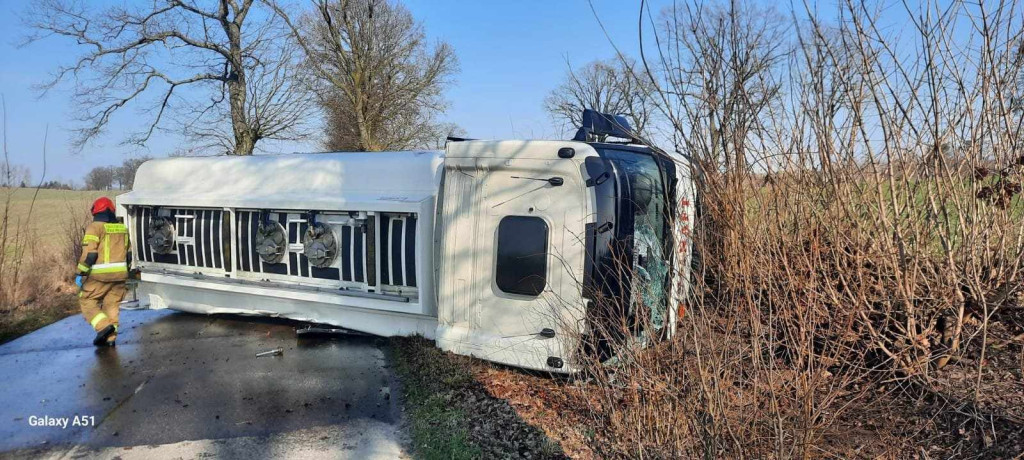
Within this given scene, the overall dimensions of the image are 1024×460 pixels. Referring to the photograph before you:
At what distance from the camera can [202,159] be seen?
26.4ft

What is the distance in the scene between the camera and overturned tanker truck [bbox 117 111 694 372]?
15.2 feet

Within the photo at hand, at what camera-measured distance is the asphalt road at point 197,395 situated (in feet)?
13.4

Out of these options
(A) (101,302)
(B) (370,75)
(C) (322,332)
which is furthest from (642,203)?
(B) (370,75)

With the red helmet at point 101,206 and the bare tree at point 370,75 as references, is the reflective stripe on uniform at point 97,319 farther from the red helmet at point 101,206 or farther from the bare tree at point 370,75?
the bare tree at point 370,75

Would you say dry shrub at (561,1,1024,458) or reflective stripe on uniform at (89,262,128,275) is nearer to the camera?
dry shrub at (561,1,1024,458)

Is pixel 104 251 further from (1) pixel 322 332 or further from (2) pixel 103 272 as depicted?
(1) pixel 322 332

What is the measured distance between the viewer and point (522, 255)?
4.87 meters

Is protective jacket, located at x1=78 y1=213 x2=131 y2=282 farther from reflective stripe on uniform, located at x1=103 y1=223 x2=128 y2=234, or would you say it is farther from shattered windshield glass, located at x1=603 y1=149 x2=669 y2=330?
shattered windshield glass, located at x1=603 y1=149 x2=669 y2=330

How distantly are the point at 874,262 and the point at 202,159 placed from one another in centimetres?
844

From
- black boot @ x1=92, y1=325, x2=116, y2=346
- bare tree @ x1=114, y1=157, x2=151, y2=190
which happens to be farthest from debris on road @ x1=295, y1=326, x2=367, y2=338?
bare tree @ x1=114, y1=157, x2=151, y2=190

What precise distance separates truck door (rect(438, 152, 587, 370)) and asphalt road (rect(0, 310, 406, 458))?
1.06 metres

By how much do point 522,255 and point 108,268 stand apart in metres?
5.35

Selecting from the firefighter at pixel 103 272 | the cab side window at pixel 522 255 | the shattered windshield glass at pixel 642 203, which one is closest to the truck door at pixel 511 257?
the cab side window at pixel 522 255

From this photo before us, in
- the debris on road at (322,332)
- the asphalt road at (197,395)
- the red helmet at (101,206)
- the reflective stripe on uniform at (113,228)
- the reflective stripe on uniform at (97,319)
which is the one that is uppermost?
the red helmet at (101,206)
